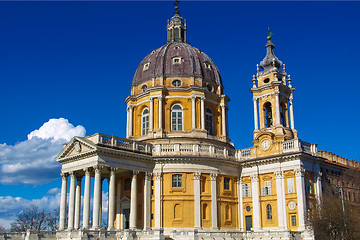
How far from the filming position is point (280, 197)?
139ft

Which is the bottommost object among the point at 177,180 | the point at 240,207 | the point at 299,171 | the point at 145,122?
the point at 240,207

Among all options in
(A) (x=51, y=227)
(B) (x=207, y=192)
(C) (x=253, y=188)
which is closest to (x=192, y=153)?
(B) (x=207, y=192)

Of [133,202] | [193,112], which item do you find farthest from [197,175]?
[193,112]

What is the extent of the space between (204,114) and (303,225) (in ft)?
56.0

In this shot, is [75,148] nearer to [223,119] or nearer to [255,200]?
[255,200]

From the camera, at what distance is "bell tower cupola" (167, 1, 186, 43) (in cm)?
5881

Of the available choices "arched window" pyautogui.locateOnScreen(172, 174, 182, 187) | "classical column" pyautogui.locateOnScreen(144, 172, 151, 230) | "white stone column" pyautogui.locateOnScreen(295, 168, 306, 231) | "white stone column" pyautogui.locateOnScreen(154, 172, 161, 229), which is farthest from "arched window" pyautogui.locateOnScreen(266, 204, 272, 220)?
"classical column" pyautogui.locateOnScreen(144, 172, 151, 230)

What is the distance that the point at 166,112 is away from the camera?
164 ft

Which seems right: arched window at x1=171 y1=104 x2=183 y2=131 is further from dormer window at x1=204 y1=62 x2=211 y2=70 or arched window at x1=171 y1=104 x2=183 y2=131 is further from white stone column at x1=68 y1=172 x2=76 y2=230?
white stone column at x1=68 y1=172 x2=76 y2=230

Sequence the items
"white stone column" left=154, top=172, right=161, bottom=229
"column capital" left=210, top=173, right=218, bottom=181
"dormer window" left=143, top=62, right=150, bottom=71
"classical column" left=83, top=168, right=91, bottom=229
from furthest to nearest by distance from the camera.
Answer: "dormer window" left=143, top=62, right=150, bottom=71 < "column capital" left=210, top=173, right=218, bottom=181 < "white stone column" left=154, top=172, right=161, bottom=229 < "classical column" left=83, top=168, right=91, bottom=229

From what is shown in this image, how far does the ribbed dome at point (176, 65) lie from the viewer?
171 feet

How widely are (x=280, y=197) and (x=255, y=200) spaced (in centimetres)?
314

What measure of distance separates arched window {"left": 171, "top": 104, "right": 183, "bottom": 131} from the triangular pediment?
12.4 meters

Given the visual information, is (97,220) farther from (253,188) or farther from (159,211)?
(253,188)
